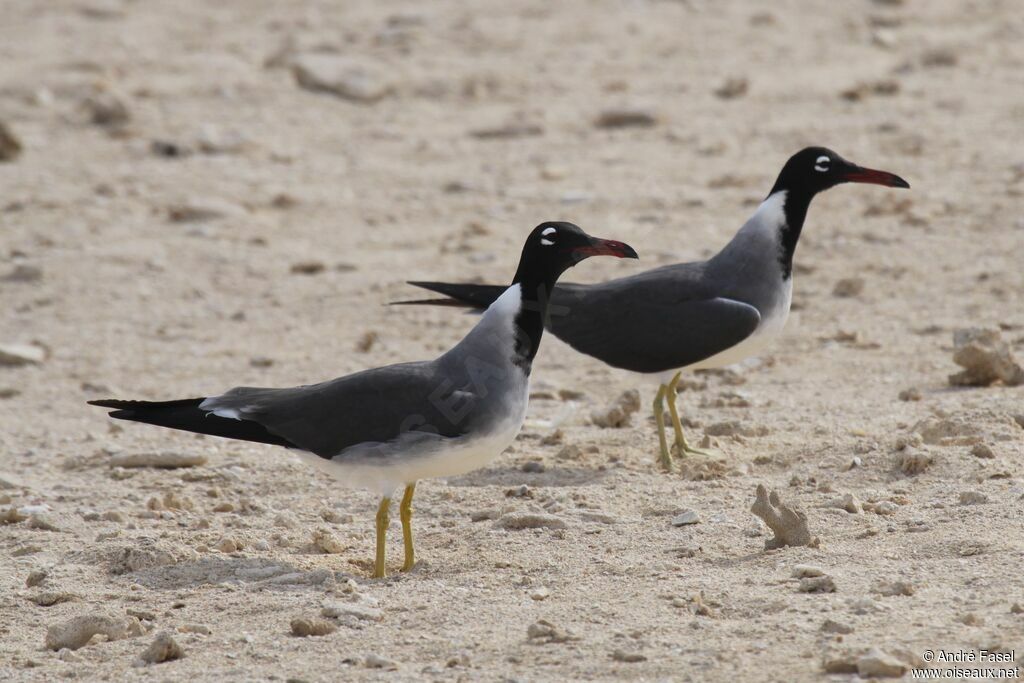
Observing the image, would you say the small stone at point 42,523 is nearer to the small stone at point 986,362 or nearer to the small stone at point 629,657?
the small stone at point 629,657

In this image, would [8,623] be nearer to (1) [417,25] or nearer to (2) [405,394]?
(2) [405,394]

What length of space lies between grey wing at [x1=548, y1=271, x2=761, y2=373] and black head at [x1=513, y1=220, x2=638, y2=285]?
4.32 feet

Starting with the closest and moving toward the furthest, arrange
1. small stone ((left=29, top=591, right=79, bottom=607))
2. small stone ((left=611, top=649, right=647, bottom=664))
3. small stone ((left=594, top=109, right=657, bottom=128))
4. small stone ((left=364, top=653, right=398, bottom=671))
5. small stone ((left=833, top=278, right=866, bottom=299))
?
small stone ((left=611, top=649, right=647, bottom=664)), small stone ((left=364, top=653, right=398, bottom=671)), small stone ((left=29, top=591, right=79, bottom=607)), small stone ((left=833, top=278, right=866, bottom=299)), small stone ((left=594, top=109, right=657, bottom=128))

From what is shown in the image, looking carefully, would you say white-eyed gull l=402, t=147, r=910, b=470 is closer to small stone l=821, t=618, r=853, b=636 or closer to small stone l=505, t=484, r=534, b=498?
small stone l=505, t=484, r=534, b=498

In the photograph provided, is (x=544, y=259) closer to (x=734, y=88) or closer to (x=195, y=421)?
(x=195, y=421)

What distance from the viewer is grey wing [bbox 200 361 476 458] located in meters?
6.62

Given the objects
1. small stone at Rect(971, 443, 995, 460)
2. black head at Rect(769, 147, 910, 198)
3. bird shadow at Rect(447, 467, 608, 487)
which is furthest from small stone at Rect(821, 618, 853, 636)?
black head at Rect(769, 147, 910, 198)

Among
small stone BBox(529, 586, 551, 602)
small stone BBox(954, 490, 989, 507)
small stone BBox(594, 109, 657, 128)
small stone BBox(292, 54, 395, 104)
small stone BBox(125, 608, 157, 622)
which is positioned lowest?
small stone BBox(125, 608, 157, 622)

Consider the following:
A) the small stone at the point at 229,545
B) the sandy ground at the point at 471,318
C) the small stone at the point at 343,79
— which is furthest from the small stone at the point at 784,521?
the small stone at the point at 343,79

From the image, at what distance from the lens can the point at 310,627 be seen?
592 centimetres

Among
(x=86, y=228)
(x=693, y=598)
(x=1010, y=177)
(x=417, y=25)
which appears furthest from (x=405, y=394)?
(x=417, y=25)

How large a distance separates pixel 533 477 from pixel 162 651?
2537mm

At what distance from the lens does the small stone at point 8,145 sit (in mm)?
13734

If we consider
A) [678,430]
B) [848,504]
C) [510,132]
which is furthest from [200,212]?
[848,504]
